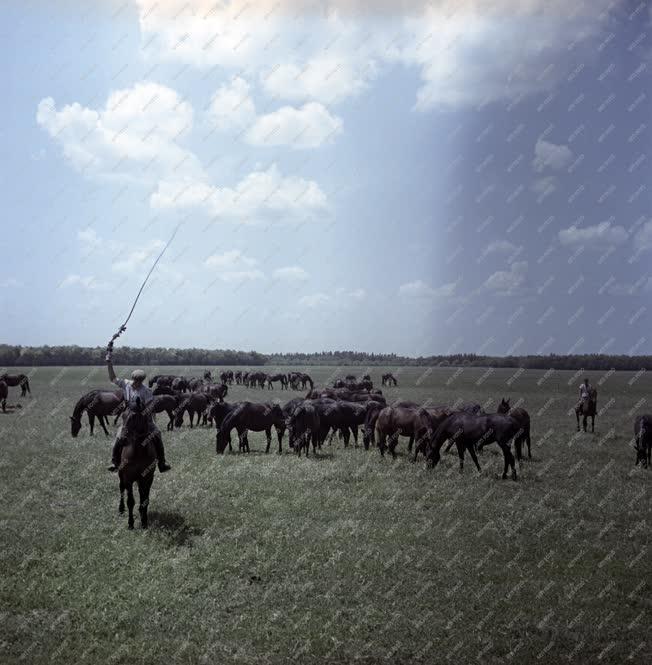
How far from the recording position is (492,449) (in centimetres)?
2091

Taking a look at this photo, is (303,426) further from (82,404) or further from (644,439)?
(644,439)

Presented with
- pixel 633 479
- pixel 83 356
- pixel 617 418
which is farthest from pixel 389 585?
pixel 83 356

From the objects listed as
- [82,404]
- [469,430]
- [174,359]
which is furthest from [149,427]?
[174,359]

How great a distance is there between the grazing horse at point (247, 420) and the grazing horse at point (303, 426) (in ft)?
2.56

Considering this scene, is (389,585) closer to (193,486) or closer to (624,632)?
(624,632)

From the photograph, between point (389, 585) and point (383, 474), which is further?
point (383, 474)

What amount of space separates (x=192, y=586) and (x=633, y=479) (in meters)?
12.6

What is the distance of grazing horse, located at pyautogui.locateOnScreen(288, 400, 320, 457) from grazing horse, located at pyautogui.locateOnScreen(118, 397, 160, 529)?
884 cm

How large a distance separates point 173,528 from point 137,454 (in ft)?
5.07

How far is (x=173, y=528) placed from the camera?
1135cm

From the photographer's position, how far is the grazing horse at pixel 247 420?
2006 cm

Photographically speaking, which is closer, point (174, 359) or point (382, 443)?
point (382, 443)

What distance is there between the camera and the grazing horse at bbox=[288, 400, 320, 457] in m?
20.0

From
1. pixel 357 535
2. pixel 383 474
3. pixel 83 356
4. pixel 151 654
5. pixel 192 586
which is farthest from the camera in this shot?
pixel 83 356
